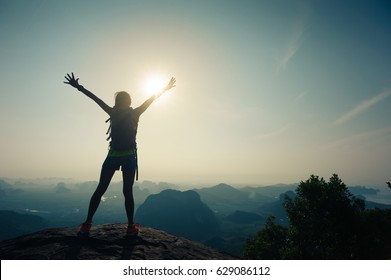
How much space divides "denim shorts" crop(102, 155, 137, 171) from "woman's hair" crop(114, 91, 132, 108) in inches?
64.5

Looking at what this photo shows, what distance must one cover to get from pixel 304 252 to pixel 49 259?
29.5 meters

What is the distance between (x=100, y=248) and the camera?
5707 millimetres

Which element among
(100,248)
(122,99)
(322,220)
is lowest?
(322,220)

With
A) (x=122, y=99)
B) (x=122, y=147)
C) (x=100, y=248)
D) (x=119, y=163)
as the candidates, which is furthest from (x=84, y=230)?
(x=122, y=99)

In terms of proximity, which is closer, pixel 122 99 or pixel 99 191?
pixel 99 191

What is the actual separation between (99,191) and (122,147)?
1.39m

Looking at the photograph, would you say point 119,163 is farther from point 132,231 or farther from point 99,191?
point 132,231

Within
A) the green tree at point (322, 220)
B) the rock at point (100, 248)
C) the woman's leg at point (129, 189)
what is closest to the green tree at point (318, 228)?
the green tree at point (322, 220)

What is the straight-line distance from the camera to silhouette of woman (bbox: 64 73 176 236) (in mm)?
6621

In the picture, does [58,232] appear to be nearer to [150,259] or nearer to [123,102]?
[150,259]

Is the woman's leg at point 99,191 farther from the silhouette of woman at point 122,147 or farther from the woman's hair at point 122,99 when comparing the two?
the woman's hair at point 122,99

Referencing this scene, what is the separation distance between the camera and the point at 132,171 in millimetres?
6816

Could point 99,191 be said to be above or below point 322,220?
above

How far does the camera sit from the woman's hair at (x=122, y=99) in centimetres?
716
